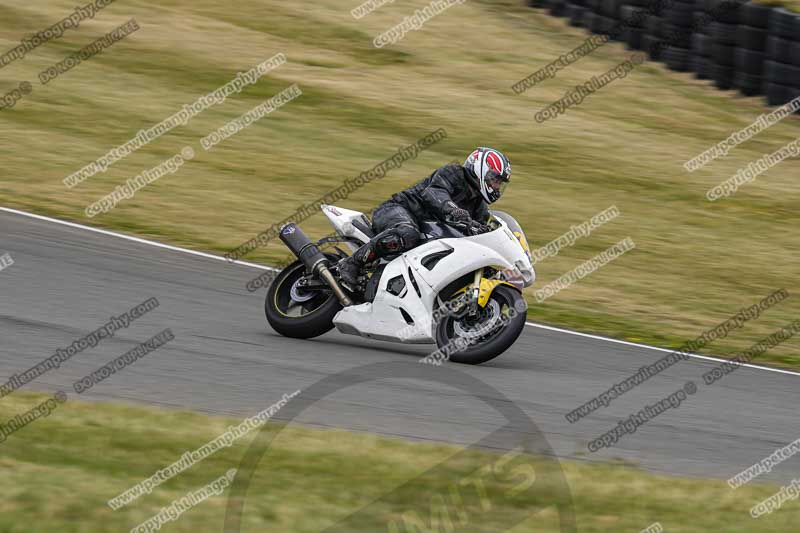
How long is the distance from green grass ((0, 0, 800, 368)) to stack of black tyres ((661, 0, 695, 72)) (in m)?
0.30

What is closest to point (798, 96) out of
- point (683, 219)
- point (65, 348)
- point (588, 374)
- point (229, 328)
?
point (683, 219)

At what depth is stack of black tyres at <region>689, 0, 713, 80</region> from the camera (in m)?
21.6

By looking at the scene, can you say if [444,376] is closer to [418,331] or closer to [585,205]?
[418,331]

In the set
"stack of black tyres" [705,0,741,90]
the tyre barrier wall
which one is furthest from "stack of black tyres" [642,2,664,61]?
"stack of black tyres" [705,0,741,90]

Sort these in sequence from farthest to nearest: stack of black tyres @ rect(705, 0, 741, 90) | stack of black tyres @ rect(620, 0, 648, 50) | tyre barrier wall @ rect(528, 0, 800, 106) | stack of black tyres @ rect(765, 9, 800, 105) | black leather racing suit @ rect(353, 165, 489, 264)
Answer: stack of black tyres @ rect(620, 0, 648, 50)
stack of black tyres @ rect(705, 0, 741, 90)
tyre barrier wall @ rect(528, 0, 800, 106)
stack of black tyres @ rect(765, 9, 800, 105)
black leather racing suit @ rect(353, 165, 489, 264)

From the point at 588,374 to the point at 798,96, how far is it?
41.0 feet

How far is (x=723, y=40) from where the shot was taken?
21406 millimetres

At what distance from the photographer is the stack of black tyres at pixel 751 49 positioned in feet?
66.7

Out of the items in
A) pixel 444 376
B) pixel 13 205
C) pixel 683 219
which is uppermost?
pixel 444 376

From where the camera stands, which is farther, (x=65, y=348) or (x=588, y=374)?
(x=588, y=374)

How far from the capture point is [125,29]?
23.9 m

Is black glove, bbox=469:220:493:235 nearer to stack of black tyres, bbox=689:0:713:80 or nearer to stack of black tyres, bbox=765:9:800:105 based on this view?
stack of black tyres, bbox=765:9:800:105

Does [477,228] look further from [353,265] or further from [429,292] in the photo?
[353,265]

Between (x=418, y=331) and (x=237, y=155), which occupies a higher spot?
(x=418, y=331)
